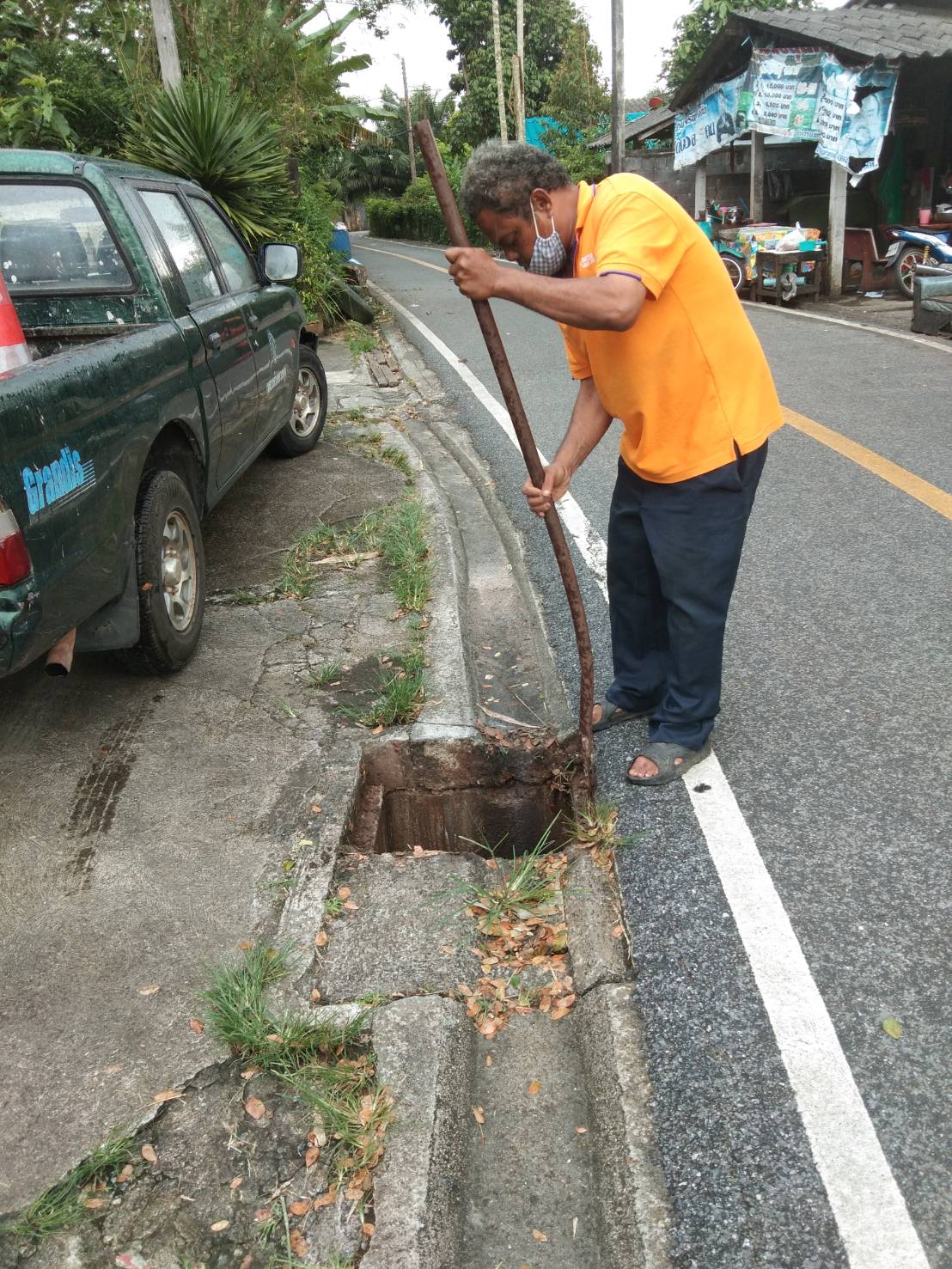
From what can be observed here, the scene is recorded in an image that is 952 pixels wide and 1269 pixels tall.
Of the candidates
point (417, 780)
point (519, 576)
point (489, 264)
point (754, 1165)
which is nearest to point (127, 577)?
point (417, 780)

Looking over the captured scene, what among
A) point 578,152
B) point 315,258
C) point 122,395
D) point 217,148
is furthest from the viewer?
point 578,152

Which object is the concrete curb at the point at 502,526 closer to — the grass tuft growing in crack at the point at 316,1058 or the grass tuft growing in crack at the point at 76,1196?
the grass tuft growing in crack at the point at 316,1058

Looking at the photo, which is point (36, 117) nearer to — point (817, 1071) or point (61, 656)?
point (61, 656)

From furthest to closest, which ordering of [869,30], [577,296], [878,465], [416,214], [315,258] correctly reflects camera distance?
1. [416,214]
2. [869,30]
3. [315,258]
4. [878,465]
5. [577,296]

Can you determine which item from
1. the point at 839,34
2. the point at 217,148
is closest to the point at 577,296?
the point at 217,148

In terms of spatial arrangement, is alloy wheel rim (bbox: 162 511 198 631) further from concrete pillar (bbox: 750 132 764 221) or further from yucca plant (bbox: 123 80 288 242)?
concrete pillar (bbox: 750 132 764 221)

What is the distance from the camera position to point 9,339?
10.2 feet

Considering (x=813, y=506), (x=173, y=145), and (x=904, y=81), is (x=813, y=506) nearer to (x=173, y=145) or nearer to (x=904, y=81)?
(x=173, y=145)

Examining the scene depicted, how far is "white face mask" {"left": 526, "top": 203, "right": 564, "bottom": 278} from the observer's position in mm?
2688

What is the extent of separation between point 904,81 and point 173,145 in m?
12.5

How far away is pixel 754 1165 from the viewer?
1.95 m

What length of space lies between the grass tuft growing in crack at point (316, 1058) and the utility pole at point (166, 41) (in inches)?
443

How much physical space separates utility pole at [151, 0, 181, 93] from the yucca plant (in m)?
0.16

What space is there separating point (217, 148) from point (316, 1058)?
10.5m
